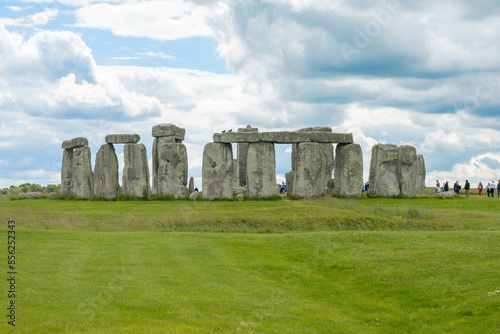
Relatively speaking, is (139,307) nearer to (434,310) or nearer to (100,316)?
(100,316)

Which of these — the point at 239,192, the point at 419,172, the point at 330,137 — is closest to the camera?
the point at 330,137

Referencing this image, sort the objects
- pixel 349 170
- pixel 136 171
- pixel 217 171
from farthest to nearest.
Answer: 1. pixel 349 170
2. pixel 136 171
3. pixel 217 171

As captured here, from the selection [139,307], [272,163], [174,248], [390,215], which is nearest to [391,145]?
[272,163]

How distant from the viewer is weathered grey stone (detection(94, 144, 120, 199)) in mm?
39719

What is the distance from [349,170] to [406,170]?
5.13 metres

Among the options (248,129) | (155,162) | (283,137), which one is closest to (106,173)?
(155,162)

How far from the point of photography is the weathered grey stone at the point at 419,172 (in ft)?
170

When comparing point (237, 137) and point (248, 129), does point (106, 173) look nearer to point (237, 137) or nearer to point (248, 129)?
point (237, 137)

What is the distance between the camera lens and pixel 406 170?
4178cm

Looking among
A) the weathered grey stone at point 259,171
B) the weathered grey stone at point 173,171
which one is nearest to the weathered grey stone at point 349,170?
the weathered grey stone at point 259,171

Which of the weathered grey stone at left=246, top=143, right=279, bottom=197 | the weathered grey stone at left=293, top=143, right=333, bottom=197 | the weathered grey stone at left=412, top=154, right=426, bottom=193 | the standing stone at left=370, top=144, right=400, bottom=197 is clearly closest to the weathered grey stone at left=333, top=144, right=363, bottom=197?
the weathered grey stone at left=293, top=143, right=333, bottom=197

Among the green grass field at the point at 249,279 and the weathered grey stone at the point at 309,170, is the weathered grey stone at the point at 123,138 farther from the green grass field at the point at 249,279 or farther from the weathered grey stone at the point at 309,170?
the green grass field at the point at 249,279

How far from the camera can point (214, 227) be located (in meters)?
26.7

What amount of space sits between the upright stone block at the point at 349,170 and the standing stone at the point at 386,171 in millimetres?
2214
